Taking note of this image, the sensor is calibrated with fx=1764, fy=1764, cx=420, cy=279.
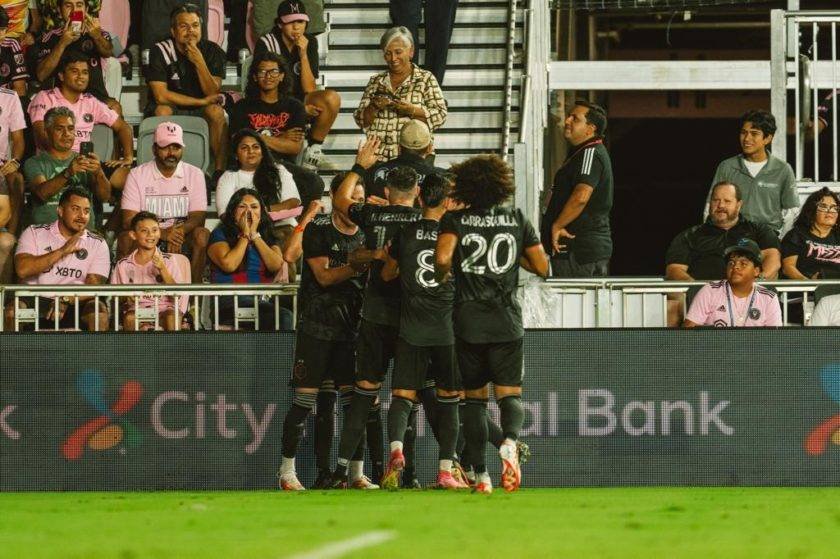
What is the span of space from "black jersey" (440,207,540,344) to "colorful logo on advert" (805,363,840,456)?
2984 mm

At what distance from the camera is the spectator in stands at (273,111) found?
14.8 metres

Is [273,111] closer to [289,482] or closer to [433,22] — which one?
[433,22]

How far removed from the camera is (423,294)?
426 inches

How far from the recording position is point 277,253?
1288cm

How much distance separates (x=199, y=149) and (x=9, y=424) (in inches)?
137


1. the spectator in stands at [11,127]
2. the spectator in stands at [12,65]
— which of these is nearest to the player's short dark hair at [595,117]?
the spectator in stands at [11,127]

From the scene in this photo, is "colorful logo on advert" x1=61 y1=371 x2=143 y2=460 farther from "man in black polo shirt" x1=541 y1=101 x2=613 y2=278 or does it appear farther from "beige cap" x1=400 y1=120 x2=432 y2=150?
"man in black polo shirt" x1=541 y1=101 x2=613 y2=278

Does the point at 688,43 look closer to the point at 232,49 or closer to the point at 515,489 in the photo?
the point at 232,49

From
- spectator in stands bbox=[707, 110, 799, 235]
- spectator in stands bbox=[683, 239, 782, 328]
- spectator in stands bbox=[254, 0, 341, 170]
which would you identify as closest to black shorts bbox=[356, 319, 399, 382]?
spectator in stands bbox=[683, 239, 782, 328]

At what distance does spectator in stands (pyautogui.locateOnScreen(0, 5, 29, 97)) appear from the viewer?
52.0 feet

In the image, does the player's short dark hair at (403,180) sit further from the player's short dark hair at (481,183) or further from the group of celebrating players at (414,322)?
the player's short dark hair at (481,183)

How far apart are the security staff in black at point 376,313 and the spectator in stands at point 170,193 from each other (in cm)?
263

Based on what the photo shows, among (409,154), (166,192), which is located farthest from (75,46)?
A: (409,154)

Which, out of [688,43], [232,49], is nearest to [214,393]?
[232,49]
